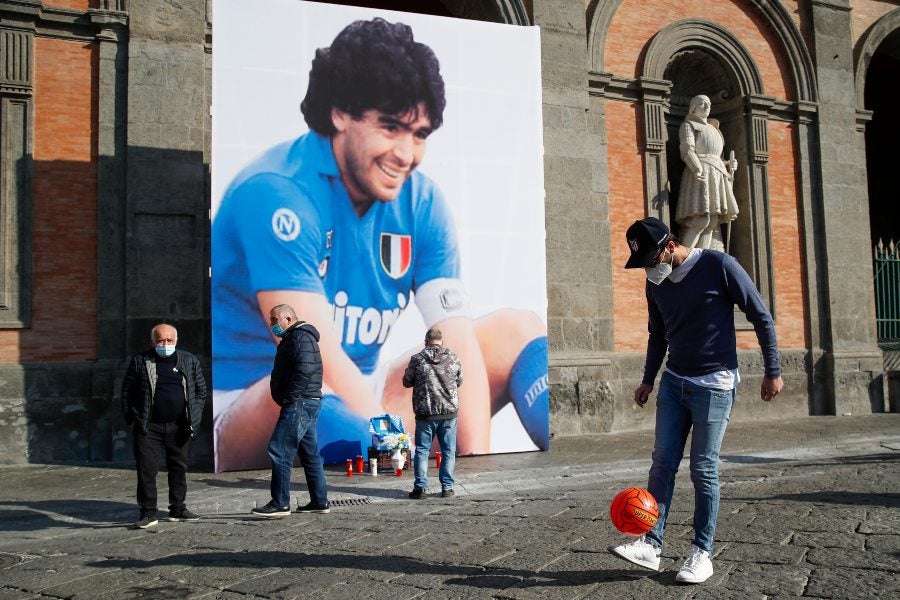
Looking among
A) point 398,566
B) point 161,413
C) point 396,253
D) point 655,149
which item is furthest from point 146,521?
point 655,149

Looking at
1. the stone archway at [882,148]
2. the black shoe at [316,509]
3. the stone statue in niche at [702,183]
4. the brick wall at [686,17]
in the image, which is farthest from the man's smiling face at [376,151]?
the stone archway at [882,148]

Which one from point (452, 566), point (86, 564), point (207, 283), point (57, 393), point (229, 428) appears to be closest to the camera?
point (452, 566)

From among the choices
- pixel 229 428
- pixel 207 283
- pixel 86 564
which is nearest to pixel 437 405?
pixel 229 428

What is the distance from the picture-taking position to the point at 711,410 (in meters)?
4.01

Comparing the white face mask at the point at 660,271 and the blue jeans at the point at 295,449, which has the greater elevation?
the white face mask at the point at 660,271

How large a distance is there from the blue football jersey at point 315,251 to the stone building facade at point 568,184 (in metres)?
1.77

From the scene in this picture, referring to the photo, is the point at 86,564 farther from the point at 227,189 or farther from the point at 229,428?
the point at 227,189

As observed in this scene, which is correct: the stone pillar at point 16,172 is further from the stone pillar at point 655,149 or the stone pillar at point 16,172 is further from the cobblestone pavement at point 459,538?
the stone pillar at point 655,149

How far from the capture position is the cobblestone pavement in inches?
158

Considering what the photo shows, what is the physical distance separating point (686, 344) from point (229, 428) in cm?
577

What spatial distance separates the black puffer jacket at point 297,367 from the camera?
639 cm

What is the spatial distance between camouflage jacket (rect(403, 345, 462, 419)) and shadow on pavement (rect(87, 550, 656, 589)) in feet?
8.13

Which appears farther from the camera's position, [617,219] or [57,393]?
[617,219]

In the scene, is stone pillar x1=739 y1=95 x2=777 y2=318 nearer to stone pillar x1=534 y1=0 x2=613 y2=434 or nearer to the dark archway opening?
stone pillar x1=534 y1=0 x2=613 y2=434
